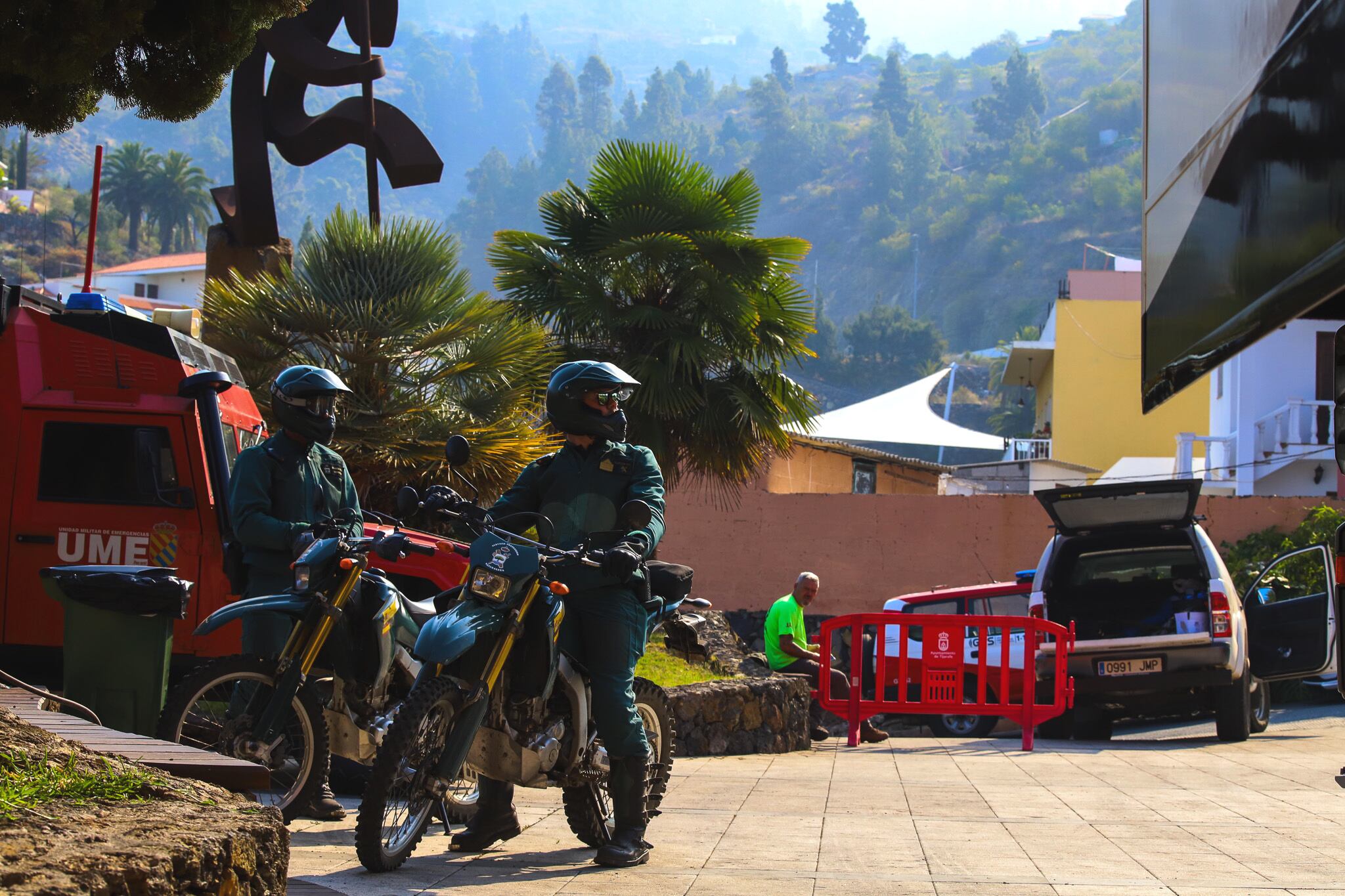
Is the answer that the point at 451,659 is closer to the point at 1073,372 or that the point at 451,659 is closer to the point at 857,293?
the point at 1073,372

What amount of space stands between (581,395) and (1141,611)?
9.78 meters

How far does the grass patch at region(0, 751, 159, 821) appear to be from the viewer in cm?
329

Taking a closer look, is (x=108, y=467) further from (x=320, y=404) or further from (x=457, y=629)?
(x=457, y=629)

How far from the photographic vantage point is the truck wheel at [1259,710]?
43.5 ft

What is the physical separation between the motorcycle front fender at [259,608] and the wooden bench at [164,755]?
1178mm

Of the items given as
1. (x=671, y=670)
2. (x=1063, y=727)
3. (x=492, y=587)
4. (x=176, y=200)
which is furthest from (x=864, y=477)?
(x=176, y=200)

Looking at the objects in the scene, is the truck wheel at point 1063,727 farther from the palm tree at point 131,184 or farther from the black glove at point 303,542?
the palm tree at point 131,184

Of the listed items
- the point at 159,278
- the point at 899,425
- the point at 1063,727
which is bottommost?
the point at 1063,727

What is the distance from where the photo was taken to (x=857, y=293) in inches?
7648

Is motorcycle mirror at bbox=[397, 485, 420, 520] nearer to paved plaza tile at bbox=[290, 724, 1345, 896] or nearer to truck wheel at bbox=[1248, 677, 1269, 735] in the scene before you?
paved plaza tile at bbox=[290, 724, 1345, 896]

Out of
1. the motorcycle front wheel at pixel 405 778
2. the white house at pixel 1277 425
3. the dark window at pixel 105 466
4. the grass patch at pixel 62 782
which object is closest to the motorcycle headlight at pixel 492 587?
the motorcycle front wheel at pixel 405 778

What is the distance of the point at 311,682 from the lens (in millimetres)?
5852

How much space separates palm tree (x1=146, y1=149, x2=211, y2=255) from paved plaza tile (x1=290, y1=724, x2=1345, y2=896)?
104621mm

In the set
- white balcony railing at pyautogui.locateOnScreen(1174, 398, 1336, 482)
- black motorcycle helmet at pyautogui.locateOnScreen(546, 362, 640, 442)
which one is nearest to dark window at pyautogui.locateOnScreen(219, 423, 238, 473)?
black motorcycle helmet at pyautogui.locateOnScreen(546, 362, 640, 442)
